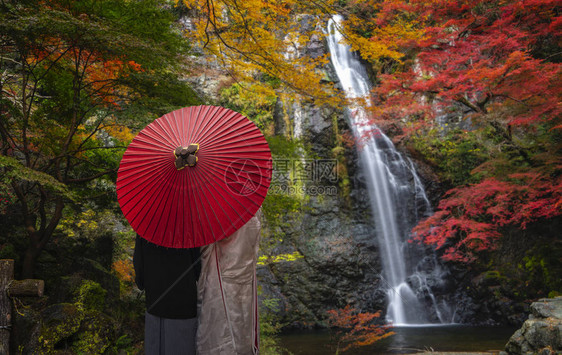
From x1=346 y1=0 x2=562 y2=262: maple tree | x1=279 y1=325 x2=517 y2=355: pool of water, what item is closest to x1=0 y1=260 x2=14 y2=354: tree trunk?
x1=279 y1=325 x2=517 y2=355: pool of water

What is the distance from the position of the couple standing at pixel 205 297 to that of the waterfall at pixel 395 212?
9.22 metres

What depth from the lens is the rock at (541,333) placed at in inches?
193

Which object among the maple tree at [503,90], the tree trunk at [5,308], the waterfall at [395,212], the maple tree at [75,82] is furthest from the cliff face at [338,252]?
the tree trunk at [5,308]

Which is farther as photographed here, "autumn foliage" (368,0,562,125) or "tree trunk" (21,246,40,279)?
"autumn foliage" (368,0,562,125)

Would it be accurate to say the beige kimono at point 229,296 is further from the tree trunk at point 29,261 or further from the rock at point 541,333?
the rock at point 541,333

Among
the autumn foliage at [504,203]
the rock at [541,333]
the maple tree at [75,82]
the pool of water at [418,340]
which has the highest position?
the maple tree at [75,82]

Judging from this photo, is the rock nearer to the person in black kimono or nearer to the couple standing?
the couple standing

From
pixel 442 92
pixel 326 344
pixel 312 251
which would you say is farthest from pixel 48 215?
pixel 442 92

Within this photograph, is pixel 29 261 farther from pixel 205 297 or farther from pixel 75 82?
pixel 205 297

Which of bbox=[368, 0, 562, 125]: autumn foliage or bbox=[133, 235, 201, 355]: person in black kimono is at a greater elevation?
bbox=[368, 0, 562, 125]: autumn foliage

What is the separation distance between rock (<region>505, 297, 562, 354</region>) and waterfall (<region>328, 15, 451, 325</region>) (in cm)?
461

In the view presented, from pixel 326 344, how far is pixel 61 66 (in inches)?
275

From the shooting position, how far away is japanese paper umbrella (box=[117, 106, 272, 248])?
1.74m

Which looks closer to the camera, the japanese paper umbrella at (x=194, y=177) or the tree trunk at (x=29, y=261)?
the japanese paper umbrella at (x=194, y=177)
